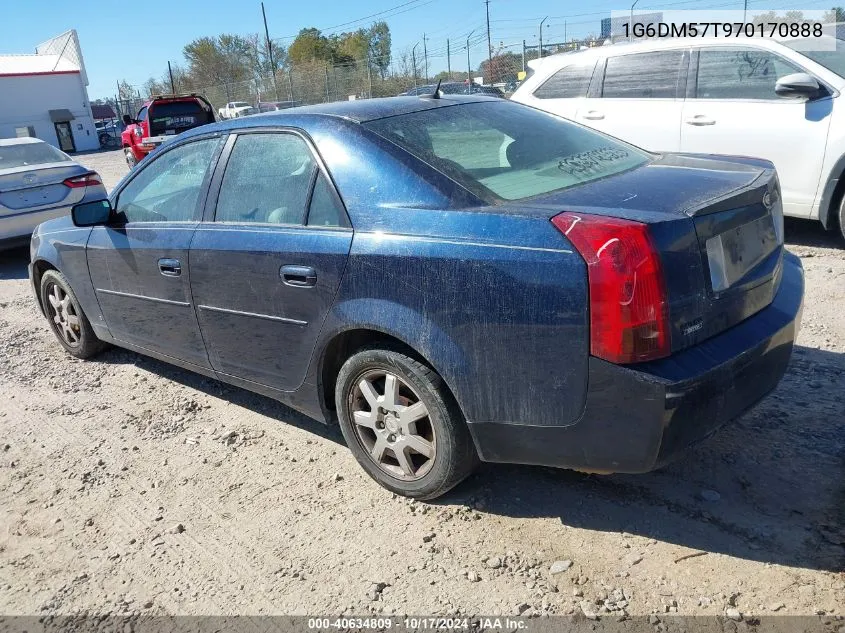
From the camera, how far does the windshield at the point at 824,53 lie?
595cm

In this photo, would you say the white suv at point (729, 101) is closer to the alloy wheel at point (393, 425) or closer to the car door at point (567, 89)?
the car door at point (567, 89)

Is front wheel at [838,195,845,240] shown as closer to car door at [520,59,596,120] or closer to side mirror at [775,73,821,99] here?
side mirror at [775,73,821,99]

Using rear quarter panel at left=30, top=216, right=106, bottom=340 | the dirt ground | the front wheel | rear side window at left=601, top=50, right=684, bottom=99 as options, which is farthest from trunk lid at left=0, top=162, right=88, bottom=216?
the front wheel

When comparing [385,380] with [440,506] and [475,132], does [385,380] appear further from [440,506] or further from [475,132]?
[475,132]

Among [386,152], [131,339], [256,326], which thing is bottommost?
[131,339]

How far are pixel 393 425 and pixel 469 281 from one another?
2.67 ft

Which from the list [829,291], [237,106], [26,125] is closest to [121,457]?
[829,291]

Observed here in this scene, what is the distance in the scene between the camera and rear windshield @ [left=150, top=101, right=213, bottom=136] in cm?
1783

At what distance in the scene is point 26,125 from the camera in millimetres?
39656

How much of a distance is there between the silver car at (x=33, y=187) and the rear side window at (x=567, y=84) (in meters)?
5.73

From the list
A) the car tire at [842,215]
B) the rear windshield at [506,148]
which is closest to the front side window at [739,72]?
the car tire at [842,215]

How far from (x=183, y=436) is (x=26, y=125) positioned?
42638 millimetres

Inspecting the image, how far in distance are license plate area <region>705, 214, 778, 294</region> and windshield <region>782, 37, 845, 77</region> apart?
401cm

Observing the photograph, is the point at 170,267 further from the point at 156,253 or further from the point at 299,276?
the point at 299,276
